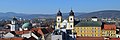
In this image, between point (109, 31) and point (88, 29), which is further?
point (88, 29)

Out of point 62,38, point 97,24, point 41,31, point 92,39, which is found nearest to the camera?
point 62,38

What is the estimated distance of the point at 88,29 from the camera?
63688mm

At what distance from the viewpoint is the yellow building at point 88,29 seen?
6325 cm

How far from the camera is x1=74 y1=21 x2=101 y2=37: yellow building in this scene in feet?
208

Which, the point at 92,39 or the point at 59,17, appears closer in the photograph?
the point at 92,39

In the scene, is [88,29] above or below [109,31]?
above

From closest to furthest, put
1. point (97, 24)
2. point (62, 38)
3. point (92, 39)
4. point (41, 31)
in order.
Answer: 1. point (62, 38)
2. point (92, 39)
3. point (41, 31)
4. point (97, 24)

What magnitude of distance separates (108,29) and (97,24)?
2.25 m

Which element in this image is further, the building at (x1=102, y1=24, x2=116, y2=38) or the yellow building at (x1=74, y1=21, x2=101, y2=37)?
the building at (x1=102, y1=24, x2=116, y2=38)

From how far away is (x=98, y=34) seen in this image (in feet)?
208

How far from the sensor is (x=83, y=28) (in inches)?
2512

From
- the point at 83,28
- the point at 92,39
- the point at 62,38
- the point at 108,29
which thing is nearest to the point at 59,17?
the point at 83,28

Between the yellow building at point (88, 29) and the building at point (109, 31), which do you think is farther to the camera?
the building at point (109, 31)

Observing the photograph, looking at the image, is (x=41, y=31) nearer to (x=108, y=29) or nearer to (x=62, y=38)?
(x=108, y=29)
